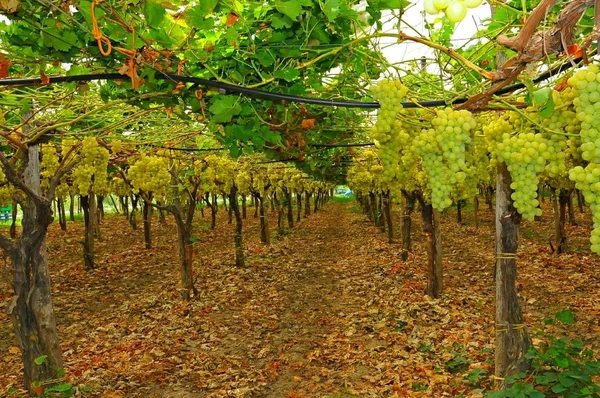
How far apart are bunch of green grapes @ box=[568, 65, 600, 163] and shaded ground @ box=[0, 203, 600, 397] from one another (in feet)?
15.1

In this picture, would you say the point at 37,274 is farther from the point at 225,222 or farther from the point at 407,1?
the point at 225,222

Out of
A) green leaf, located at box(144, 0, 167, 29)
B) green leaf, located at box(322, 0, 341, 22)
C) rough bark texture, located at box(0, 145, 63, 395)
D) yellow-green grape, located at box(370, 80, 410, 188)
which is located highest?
green leaf, located at box(144, 0, 167, 29)

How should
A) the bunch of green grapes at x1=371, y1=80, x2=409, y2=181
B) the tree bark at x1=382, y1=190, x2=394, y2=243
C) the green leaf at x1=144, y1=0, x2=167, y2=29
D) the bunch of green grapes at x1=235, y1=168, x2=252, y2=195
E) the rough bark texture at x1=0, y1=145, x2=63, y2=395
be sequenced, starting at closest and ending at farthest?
the green leaf at x1=144, y1=0, x2=167, y2=29 → the bunch of green grapes at x1=371, y1=80, x2=409, y2=181 → the rough bark texture at x1=0, y1=145, x2=63, y2=395 → the bunch of green grapes at x1=235, y1=168, x2=252, y2=195 → the tree bark at x1=382, y1=190, x2=394, y2=243

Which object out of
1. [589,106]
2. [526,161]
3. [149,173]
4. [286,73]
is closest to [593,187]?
[589,106]

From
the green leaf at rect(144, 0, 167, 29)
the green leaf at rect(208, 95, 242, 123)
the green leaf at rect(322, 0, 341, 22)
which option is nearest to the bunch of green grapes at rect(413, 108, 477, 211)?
the green leaf at rect(322, 0, 341, 22)

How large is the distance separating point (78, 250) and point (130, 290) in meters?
6.74

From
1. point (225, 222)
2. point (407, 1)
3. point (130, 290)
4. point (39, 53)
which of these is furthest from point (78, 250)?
point (407, 1)

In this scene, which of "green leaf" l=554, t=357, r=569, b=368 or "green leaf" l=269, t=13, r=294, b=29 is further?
"green leaf" l=554, t=357, r=569, b=368

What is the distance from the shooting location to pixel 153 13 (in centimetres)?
262

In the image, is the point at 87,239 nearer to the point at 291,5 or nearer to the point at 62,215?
the point at 62,215

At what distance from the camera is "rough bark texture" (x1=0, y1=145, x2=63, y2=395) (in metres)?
5.51

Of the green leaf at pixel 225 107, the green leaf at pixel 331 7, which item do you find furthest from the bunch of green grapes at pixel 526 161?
the green leaf at pixel 225 107

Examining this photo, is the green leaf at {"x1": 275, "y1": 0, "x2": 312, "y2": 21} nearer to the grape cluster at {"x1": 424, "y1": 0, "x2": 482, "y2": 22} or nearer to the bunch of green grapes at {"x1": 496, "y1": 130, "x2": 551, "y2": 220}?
the grape cluster at {"x1": 424, "y1": 0, "x2": 482, "y2": 22}

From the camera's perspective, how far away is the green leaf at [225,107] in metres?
3.66
